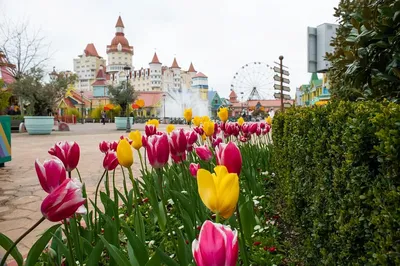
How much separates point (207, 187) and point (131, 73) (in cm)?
8588

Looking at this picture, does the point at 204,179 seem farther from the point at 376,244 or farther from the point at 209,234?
the point at 376,244

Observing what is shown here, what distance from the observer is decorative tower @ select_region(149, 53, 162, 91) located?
76.3 m

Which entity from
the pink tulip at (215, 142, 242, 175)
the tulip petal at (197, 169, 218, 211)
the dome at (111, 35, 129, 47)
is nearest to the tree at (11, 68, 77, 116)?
the pink tulip at (215, 142, 242, 175)

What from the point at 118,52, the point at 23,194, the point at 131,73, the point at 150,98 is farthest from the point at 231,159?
the point at 131,73

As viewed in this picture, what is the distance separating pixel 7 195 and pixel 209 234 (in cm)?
431

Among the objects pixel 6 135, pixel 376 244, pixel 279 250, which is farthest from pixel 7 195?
pixel 376 244

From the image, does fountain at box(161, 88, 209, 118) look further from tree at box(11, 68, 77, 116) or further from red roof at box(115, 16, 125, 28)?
tree at box(11, 68, 77, 116)

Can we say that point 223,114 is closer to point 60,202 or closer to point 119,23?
point 60,202

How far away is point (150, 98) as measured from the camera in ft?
199

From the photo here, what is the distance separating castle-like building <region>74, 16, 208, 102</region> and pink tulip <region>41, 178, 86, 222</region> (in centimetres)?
6853

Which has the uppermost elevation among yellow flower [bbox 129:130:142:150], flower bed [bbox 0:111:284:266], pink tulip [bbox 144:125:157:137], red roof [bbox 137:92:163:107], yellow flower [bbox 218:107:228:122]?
red roof [bbox 137:92:163:107]

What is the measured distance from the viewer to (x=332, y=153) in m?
1.34

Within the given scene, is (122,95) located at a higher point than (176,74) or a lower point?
lower

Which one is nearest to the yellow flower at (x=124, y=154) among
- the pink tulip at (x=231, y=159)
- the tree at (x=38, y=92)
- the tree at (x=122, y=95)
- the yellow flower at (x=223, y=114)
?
the pink tulip at (x=231, y=159)
